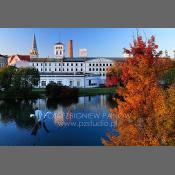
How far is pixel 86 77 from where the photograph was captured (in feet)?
35.8

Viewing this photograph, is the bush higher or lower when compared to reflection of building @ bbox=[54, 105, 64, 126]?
higher

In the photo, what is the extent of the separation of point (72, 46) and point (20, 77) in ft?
9.13

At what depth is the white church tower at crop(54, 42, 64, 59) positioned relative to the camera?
10.7 m

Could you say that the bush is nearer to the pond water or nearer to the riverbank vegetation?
the pond water

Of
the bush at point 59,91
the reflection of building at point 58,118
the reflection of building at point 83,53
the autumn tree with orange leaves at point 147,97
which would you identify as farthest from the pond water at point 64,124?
the autumn tree with orange leaves at point 147,97

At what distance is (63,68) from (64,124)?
1641mm

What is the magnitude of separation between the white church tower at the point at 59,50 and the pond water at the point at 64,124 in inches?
51.2

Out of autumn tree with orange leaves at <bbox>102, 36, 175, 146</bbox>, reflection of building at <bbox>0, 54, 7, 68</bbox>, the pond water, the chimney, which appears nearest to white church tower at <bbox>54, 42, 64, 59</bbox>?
the chimney

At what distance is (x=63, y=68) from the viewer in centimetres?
1098

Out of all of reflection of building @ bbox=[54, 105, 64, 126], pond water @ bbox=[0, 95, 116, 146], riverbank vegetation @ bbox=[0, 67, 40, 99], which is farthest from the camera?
riverbank vegetation @ bbox=[0, 67, 40, 99]

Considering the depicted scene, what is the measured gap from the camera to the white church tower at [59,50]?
421 inches

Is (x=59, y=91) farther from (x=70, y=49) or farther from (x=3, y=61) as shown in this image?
(x=3, y=61)

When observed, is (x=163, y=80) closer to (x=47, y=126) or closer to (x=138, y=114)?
(x=138, y=114)

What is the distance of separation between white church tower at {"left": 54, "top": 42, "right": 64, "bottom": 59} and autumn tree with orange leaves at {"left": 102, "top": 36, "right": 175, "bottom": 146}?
309 centimetres
